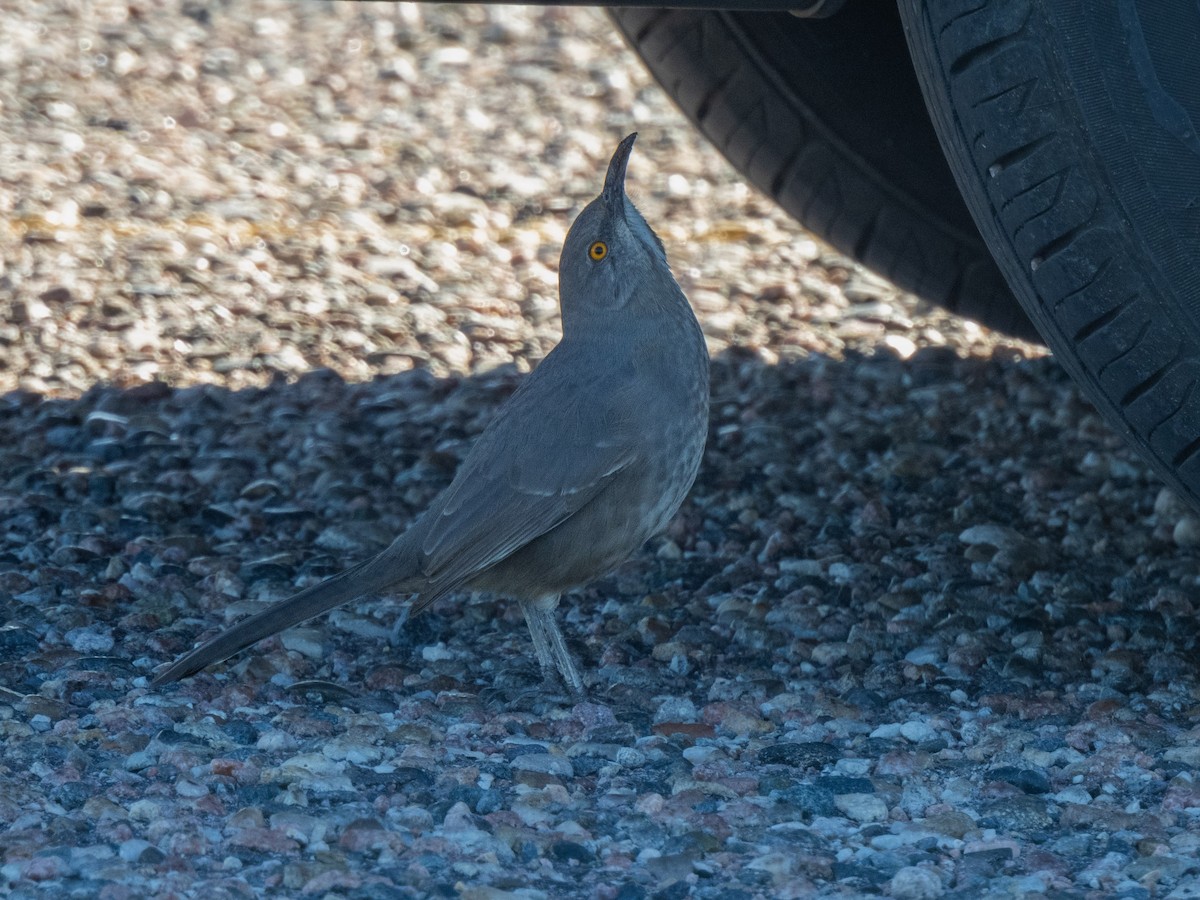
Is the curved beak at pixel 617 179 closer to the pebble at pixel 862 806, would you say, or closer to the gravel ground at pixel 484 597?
the gravel ground at pixel 484 597

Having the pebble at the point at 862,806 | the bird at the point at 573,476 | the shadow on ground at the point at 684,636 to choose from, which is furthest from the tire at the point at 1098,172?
the bird at the point at 573,476

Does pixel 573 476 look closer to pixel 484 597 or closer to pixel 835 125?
pixel 484 597

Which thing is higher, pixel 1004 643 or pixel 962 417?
pixel 962 417

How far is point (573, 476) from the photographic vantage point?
3.70 metres

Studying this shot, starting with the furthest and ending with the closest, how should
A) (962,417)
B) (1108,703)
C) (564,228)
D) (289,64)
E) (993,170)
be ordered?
(289,64) < (564,228) < (962,417) < (1108,703) < (993,170)

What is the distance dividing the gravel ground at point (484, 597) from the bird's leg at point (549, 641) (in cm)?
12

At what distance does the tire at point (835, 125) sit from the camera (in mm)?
4453

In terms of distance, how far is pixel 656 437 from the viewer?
3.74 m

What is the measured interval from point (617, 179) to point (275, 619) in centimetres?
137

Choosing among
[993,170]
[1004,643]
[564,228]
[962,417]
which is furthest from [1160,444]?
[564,228]

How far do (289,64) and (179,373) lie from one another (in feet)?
11.9

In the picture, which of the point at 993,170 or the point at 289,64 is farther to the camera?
the point at 289,64

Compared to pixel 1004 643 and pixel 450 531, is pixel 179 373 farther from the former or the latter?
pixel 1004 643

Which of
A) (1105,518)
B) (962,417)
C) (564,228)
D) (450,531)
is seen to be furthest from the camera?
(564,228)
